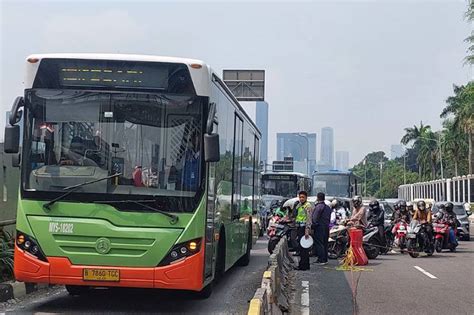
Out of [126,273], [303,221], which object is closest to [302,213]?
[303,221]

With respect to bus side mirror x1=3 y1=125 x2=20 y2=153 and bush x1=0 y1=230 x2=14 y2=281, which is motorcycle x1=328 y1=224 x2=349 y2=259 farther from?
bus side mirror x1=3 y1=125 x2=20 y2=153

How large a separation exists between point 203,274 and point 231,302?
185 centimetres

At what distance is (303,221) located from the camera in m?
15.7

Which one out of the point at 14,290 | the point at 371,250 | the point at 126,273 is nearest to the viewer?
the point at 126,273

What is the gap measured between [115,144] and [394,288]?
20.9ft

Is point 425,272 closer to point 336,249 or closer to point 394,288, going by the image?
point 394,288

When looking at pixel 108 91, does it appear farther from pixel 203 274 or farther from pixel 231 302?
pixel 231 302

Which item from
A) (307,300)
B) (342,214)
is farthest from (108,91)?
(342,214)

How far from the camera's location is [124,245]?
337 inches

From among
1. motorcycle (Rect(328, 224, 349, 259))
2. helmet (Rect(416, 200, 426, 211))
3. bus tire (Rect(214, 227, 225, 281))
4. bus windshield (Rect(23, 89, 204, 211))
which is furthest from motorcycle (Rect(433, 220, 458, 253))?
bus windshield (Rect(23, 89, 204, 211))

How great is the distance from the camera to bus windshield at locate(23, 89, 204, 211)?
8664 millimetres

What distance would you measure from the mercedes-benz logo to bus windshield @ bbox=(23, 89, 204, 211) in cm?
54

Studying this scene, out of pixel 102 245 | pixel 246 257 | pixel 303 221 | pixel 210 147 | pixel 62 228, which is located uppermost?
pixel 210 147

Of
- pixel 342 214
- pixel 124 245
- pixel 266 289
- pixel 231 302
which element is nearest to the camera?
pixel 266 289
